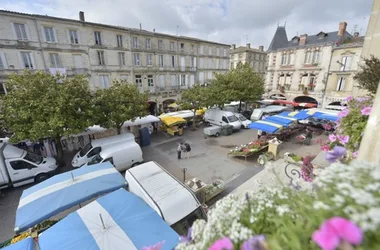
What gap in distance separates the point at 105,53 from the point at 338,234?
898 inches

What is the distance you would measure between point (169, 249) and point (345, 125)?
4743mm

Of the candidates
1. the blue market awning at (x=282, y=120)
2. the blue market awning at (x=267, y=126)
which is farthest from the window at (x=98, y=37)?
the blue market awning at (x=282, y=120)

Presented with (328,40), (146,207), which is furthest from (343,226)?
(328,40)

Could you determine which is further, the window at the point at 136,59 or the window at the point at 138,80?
the window at the point at 138,80

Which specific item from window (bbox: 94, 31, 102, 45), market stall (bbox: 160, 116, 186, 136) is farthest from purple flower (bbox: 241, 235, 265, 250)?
window (bbox: 94, 31, 102, 45)

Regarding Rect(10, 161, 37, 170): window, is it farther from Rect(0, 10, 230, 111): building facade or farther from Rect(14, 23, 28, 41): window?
Rect(14, 23, 28, 41): window

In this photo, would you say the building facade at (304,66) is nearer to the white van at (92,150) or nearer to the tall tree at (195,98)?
the tall tree at (195,98)

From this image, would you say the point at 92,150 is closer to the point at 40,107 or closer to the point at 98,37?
the point at 40,107

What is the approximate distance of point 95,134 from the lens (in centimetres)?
1359

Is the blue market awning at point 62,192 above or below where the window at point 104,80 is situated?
below

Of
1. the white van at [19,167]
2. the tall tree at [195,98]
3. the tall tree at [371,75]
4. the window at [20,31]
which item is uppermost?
the window at [20,31]

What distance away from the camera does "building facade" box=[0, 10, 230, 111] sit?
15188 mm

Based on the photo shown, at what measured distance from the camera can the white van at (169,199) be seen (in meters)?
5.21

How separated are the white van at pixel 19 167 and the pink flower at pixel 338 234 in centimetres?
1190
